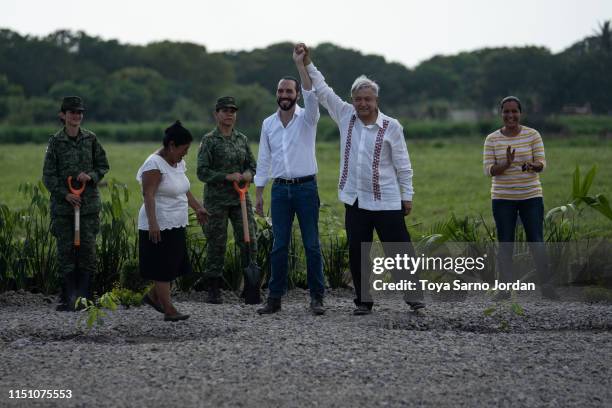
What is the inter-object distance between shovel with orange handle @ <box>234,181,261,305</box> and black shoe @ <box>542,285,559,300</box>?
7.67ft

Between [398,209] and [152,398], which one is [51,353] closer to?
[152,398]

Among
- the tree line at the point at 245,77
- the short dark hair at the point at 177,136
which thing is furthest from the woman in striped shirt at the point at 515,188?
the tree line at the point at 245,77

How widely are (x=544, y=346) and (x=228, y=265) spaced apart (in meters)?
3.23

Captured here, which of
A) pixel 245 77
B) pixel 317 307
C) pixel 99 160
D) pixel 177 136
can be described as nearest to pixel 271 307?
pixel 317 307

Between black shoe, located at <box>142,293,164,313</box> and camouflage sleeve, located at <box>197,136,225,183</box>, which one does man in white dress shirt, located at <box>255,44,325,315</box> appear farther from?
black shoe, located at <box>142,293,164,313</box>

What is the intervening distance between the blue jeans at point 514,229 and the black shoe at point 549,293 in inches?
3.6

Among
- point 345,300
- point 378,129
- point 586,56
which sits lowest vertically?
point 345,300

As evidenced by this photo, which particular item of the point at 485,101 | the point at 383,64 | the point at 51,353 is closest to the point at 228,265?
the point at 51,353

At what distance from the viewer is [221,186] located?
791cm

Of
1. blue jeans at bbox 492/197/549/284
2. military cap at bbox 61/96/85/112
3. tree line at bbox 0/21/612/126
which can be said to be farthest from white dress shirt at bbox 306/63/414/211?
tree line at bbox 0/21/612/126

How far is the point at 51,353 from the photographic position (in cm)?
572

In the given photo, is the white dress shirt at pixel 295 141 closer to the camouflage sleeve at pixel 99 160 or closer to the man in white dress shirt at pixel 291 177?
the man in white dress shirt at pixel 291 177

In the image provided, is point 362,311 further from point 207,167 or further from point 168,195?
point 207,167

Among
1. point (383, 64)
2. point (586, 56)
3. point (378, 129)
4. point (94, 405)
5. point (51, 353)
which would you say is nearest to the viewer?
point (94, 405)
